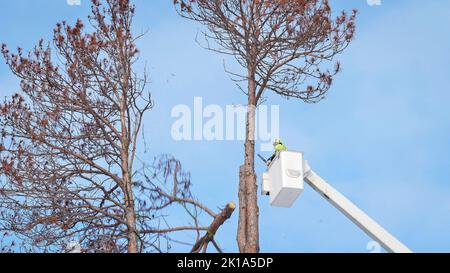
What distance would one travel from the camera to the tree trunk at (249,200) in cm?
1065

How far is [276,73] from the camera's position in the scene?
39.7 ft

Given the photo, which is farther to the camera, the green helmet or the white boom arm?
the green helmet

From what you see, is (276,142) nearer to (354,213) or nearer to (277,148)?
(277,148)

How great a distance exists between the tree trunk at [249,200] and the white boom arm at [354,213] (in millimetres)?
1710

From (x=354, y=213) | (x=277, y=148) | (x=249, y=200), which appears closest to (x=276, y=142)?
(x=277, y=148)

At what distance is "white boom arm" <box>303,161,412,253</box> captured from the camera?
359 inches

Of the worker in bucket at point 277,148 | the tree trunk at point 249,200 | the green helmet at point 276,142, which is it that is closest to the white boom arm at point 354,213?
the worker in bucket at point 277,148

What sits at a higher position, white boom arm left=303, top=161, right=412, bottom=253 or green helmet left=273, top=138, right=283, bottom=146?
green helmet left=273, top=138, right=283, bottom=146

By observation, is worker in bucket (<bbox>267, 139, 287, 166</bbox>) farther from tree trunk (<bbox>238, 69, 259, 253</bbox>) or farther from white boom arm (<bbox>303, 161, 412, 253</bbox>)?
tree trunk (<bbox>238, 69, 259, 253</bbox>)

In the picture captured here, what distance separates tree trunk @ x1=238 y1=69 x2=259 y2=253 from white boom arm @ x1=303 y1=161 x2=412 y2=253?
171cm

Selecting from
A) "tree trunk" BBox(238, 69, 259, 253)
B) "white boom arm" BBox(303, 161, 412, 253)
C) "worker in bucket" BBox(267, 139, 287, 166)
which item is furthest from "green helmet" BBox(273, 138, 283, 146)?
"tree trunk" BBox(238, 69, 259, 253)

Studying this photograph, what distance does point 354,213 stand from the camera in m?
9.22
